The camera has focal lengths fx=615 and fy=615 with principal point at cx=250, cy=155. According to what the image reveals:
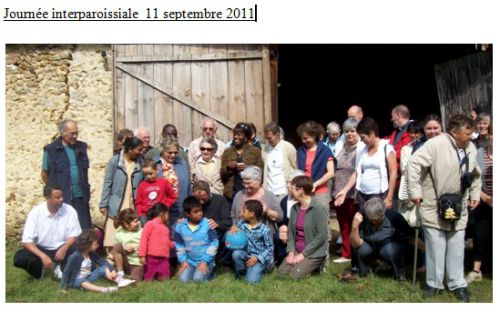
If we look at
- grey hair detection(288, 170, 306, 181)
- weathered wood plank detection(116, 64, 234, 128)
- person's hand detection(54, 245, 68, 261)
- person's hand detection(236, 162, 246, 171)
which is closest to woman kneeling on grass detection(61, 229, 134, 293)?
person's hand detection(54, 245, 68, 261)

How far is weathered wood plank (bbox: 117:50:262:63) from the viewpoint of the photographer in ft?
25.1

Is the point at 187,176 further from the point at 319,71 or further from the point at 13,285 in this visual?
the point at 319,71

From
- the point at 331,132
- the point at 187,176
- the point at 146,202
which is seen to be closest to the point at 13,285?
the point at 146,202

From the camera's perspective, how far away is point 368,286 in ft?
18.5

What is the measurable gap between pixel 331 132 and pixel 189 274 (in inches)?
99.5

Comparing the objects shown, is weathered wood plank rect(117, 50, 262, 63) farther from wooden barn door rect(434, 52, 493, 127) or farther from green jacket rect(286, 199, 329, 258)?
wooden barn door rect(434, 52, 493, 127)

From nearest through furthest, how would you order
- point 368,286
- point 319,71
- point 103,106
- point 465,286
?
point 465,286 < point 368,286 < point 103,106 < point 319,71

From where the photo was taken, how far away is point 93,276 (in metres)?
5.77

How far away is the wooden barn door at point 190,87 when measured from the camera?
7.66 m

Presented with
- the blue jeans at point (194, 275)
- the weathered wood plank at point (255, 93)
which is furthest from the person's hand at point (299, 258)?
the weathered wood plank at point (255, 93)

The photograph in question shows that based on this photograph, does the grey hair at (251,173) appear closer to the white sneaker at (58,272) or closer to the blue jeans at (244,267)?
the blue jeans at (244,267)

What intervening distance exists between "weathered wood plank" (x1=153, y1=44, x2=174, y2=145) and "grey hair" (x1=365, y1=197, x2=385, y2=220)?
10.1 feet

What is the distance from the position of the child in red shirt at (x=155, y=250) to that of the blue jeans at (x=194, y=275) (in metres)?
0.19

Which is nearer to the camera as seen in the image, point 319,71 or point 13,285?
point 13,285
